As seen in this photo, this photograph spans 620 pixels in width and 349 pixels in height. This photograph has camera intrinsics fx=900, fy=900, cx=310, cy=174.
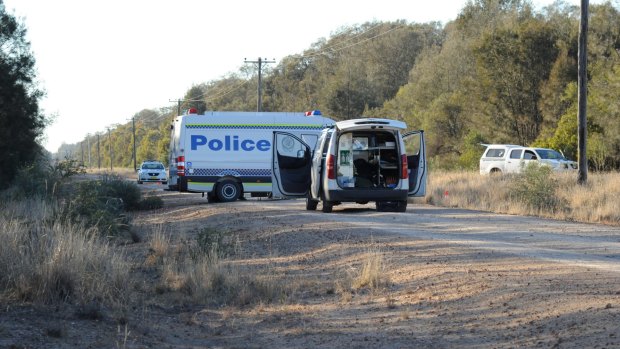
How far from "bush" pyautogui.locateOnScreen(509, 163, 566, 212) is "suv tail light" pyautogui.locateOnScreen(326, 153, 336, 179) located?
6.88 metres

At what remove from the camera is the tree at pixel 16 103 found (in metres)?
37.8

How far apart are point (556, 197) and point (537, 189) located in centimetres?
58

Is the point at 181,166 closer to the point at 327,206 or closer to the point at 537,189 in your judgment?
the point at 327,206

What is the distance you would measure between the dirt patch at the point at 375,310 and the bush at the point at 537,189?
10.5 m

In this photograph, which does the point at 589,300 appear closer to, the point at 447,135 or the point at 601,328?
the point at 601,328

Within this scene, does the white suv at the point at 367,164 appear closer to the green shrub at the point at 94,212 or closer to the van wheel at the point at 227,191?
the green shrub at the point at 94,212

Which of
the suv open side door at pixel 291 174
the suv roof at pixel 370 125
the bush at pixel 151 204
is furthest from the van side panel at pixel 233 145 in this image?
the suv roof at pixel 370 125

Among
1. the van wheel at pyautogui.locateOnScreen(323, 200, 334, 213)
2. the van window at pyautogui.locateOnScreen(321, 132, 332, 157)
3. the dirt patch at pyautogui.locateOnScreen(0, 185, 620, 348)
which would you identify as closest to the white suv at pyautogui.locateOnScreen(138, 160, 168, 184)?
the van wheel at pyautogui.locateOnScreen(323, 200, 334, 213)

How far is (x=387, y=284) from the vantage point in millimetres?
11867

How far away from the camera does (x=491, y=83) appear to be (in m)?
54.0

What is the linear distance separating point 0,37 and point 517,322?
35.9 metres

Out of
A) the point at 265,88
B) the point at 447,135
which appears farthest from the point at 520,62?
the point at 265,88

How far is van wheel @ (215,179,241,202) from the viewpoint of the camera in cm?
2955

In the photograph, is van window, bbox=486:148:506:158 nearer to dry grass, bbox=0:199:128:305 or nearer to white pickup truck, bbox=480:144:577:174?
white pickup truck, bbox=480:144:577:174
